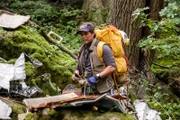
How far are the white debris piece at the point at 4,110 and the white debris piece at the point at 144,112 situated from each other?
2.40 meters

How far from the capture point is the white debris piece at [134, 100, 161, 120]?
6609mm

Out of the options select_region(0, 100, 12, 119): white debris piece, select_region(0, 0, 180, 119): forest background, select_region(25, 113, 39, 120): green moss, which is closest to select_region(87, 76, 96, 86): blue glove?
select_region(25, 113, 39, 120): green moss

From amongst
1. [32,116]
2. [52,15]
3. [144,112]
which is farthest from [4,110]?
[52,15]

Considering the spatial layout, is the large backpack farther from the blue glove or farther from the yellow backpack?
the blue glove

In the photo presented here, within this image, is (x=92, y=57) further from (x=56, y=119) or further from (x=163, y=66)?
(x=163, y=66)

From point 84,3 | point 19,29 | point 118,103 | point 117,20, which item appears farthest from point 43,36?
point 84,3

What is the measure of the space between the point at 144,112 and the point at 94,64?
217cm

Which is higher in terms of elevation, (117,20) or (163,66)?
(117,20)

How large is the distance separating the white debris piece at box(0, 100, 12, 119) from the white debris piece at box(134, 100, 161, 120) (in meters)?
2.40

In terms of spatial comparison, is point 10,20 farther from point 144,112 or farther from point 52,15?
point 52,15

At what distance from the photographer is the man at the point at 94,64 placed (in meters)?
4.96

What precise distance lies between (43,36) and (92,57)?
5.28 metres

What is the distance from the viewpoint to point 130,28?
28.7ft

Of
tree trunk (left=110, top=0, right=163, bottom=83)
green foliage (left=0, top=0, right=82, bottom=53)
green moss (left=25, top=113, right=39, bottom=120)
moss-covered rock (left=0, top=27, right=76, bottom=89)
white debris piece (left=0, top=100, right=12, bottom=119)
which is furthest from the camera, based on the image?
green foliage (left=0, top=0, right=82, bottom=53)
